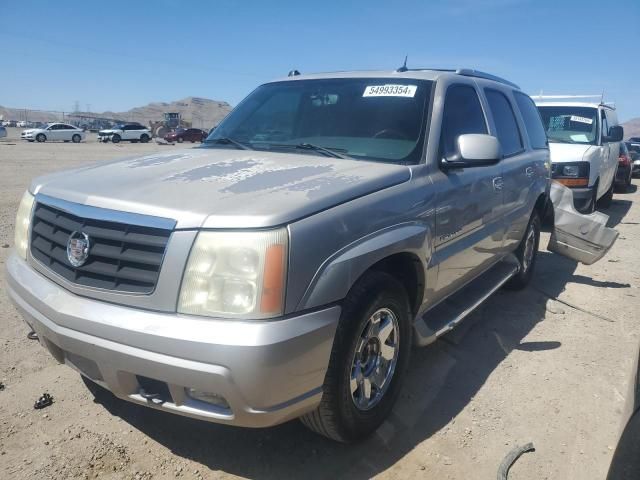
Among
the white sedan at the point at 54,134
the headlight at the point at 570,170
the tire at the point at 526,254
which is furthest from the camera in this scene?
the white sedan at the point at 54,134

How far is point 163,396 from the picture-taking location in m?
2.24

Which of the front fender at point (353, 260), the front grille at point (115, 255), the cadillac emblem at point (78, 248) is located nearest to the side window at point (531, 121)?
the front fender at point (353, 260)

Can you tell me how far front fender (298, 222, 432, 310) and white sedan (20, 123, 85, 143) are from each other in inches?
1639

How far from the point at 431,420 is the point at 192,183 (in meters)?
1.90

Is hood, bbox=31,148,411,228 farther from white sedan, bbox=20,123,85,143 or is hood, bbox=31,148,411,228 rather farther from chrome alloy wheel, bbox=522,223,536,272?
white sedan, bbox=20,123,85,143

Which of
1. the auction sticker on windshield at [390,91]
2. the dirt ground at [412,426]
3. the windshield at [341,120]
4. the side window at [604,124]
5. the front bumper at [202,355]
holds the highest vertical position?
the side window at [604,124]

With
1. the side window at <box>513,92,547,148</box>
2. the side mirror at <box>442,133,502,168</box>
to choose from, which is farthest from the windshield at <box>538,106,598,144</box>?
the side mirror at <box>442,133,502,168</box>

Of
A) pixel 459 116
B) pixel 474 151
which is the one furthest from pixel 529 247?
pixel 474 151

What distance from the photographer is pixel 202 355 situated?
2004 millimetres

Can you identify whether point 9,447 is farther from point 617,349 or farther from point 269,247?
point 617,349

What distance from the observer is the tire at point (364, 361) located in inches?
93.6

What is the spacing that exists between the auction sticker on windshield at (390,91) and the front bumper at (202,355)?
1.75m

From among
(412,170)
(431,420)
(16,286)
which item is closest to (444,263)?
(412,170)

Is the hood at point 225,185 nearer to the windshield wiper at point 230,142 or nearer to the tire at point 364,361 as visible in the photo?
the windshield wiper at point 230,142
